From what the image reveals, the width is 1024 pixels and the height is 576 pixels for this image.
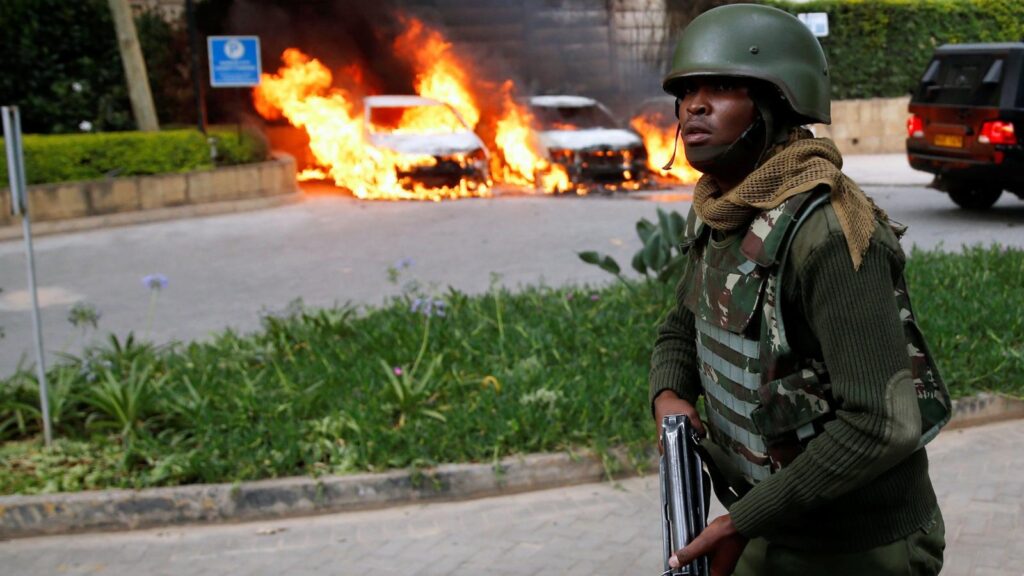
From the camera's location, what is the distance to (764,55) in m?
1.99

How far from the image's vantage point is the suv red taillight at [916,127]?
1319 cm

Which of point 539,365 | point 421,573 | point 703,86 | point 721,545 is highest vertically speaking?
point 703,86

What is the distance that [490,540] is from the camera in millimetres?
4680

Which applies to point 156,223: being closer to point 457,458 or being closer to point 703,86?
point 457,458

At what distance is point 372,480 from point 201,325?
3987 millimetres

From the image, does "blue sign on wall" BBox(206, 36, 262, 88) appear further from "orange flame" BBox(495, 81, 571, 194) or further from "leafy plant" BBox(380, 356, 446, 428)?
"leafy plant" BBox(380, 356, 446, 428)

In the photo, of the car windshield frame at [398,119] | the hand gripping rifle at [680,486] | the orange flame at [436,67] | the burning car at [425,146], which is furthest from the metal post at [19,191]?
the orange flame at [436,67]

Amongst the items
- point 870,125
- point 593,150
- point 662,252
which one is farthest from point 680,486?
point 870,125

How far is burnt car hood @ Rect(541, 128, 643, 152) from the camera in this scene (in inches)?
687

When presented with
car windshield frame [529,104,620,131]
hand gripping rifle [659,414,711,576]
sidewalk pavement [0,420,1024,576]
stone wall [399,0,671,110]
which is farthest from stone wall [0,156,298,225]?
hand gripping rifle [659,414,711,576]

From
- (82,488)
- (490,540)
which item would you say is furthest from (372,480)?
(82,488)

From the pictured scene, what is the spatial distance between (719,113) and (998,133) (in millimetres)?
11163

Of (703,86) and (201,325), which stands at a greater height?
(703,86)

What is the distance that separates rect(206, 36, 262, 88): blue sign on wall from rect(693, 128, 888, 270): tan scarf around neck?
14.6 metres
